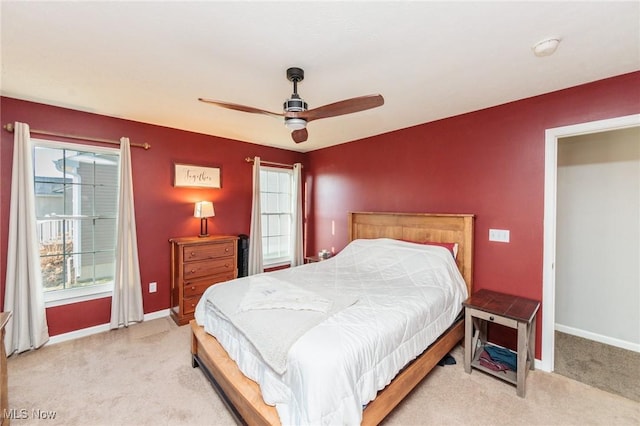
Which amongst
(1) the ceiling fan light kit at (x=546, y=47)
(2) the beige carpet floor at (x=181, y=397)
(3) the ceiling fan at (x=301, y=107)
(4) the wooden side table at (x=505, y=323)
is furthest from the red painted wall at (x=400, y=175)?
(3) the ceiling fan at (x=301, y=107)

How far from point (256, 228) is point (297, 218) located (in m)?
0.81

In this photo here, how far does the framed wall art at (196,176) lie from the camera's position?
143 inches

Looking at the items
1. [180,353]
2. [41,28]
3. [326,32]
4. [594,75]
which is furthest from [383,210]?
[41,28]

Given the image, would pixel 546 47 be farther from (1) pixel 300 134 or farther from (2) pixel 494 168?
(1) pixel 300 134

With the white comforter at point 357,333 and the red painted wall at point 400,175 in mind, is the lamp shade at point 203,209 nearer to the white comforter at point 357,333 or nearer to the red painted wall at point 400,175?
the red painted wall at point 400,175

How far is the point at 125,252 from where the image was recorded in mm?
3143

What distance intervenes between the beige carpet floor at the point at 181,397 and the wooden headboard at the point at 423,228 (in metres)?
0.99

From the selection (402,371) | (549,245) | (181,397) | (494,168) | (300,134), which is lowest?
(181,397)

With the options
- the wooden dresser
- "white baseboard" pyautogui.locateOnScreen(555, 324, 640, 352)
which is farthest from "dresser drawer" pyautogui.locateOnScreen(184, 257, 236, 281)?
"white baseboard" pyautogui.locateOnScreen(555, 324, 640, 352)

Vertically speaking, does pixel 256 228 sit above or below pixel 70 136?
below

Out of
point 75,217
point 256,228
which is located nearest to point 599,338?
point 256,228

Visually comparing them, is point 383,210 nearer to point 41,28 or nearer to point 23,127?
point 41,28

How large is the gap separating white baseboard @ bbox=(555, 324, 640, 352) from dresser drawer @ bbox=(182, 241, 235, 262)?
416 cm

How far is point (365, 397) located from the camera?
1505mm
